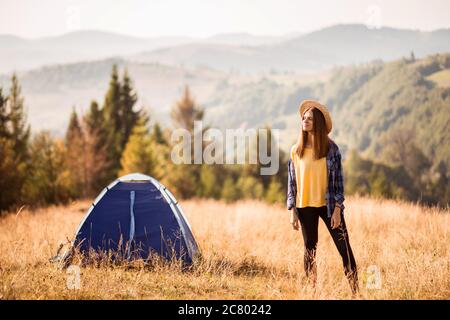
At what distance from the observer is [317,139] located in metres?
5.48

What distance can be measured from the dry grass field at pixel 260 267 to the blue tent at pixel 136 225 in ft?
1.38

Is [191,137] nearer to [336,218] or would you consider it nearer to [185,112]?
[185,112]

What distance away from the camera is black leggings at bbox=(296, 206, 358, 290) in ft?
17.8

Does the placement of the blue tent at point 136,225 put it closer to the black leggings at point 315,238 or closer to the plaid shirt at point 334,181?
the black leggings at point 315,238

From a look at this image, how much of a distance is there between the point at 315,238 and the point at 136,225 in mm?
3059

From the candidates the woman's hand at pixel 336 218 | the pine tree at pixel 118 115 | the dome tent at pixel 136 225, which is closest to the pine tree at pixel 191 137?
the pine tree at pixel 118 115

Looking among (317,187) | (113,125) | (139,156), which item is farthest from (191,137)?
(317,187)

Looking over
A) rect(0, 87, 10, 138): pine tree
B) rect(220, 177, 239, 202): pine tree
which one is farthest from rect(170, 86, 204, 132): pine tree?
rect(0, 87, 10, 138): pine tree

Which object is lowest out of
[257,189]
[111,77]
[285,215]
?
[257,189]

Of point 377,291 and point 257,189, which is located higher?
point 377,291
